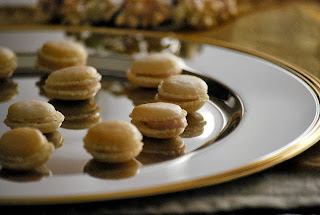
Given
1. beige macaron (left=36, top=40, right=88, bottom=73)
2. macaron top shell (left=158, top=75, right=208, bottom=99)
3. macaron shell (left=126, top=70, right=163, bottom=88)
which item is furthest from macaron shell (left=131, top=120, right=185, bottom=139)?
beige macaron (left=36, top=40, right=88, bottom=73)

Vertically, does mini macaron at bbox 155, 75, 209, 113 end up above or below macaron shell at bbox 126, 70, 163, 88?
above

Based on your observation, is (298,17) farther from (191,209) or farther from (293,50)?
(191,209)

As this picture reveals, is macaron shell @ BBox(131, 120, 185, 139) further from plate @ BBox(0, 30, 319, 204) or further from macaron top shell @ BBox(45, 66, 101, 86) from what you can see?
macaron top shell @ BBox(45, 66, 101, 86)

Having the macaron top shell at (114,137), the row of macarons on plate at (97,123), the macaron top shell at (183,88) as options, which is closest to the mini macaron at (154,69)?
the row of macarons on plate at (97,123)

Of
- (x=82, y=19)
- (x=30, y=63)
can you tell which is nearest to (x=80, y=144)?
(x=30, y=63)

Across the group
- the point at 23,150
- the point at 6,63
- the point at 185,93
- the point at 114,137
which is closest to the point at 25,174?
the point at 23,150

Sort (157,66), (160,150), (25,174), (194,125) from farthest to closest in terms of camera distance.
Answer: (157,66), (194,125), (160,150), (25,174)

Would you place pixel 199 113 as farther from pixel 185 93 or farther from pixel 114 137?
pixel 114 137
